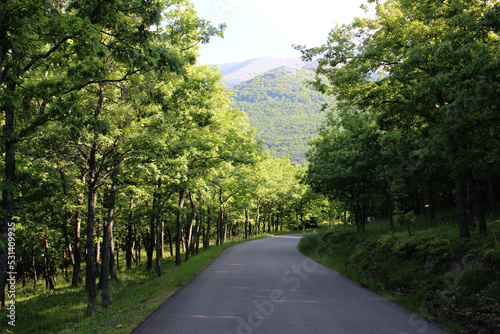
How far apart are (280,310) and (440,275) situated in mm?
4877

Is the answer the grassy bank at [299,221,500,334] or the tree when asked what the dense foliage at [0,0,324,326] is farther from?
the grassy bank at [299,221,500,334]

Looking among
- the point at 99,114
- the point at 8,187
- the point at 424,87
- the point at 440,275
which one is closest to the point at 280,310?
the point at 440,275

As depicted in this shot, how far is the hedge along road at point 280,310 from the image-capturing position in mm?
6359

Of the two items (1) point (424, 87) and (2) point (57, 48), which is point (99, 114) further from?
(1) point (424, 87)

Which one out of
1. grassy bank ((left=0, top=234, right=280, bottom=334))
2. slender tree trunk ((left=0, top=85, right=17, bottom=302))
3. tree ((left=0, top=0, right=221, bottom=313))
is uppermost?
tree ((left=0, top=0, right=221, bottom=313))

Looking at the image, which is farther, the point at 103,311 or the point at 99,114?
the point at 99,114

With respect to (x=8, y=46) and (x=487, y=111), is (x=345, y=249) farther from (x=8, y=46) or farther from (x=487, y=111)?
(x=8, y=46)

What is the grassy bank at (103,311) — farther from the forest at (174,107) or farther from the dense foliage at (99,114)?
the dense foliage at (99,114)

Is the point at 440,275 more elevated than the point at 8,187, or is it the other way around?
the point at 8,187

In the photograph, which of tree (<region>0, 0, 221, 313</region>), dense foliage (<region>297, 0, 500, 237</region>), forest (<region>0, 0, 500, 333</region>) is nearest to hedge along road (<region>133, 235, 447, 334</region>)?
forest (<region>0, 0, 500, 333</region>)

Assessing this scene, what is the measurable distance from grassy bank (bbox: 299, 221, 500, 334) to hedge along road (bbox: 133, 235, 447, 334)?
0.58m

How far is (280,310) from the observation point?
768 cm

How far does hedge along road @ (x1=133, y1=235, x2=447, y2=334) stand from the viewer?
636 cm

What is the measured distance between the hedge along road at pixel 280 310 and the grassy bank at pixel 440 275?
58cm
